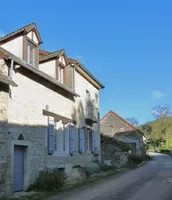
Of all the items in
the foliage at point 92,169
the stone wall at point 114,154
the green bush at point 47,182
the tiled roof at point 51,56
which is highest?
the tiled roof at point 51,56

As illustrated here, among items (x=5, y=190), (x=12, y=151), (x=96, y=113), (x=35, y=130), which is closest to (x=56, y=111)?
(x=35, y=130)

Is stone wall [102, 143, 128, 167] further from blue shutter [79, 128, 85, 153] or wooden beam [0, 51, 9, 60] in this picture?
wooden beam [0, 51, 9, 60]

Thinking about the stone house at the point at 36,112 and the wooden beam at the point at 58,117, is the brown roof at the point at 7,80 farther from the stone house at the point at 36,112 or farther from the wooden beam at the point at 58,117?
the wooden beam at the point at 58,117

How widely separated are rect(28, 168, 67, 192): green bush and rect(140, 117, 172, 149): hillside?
62626 millimetres

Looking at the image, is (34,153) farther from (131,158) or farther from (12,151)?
(131,158)

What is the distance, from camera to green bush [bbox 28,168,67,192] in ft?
46.1

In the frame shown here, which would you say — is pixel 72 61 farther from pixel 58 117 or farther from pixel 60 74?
pixel 58 117

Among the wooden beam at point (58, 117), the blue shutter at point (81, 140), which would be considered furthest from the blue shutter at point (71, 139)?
the blue shutter at point (81, 140)

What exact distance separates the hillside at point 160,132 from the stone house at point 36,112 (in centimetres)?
5409

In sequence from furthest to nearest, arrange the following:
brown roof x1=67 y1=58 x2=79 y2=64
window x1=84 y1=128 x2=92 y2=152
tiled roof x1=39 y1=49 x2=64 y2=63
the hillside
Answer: the hillside < window x1=84 y1=128 x2=92 y2=152 < brown roof x1=67 y1=58 x2=79 y2=64 < tiled roof x1=39 y1=49 x2=64 y2=63

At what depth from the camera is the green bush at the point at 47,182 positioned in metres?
14.1

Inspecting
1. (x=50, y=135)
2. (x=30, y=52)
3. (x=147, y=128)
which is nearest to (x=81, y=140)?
(x=50, y=135)

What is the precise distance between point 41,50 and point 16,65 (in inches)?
300

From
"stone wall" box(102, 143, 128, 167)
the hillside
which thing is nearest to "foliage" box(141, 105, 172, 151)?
the hillside
